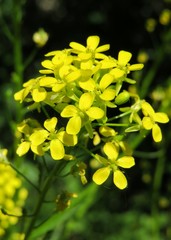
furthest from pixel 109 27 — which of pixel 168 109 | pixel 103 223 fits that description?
pixel 168 109

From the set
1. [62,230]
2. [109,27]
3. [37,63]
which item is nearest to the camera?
[62,230]

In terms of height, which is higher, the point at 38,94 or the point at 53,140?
the point at 38,94

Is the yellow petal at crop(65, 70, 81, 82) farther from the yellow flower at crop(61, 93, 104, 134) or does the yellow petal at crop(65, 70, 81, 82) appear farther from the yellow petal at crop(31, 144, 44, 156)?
the yellow petal at crop(31, 144, 44, 156)

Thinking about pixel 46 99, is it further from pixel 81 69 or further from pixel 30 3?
pixel 30 3

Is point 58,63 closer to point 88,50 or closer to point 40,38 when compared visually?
point 88,50

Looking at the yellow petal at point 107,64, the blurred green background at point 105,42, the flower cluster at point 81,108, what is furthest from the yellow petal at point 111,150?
the blurred green background at point 105,42

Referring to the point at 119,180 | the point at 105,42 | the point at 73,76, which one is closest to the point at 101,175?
the point at 119,180
